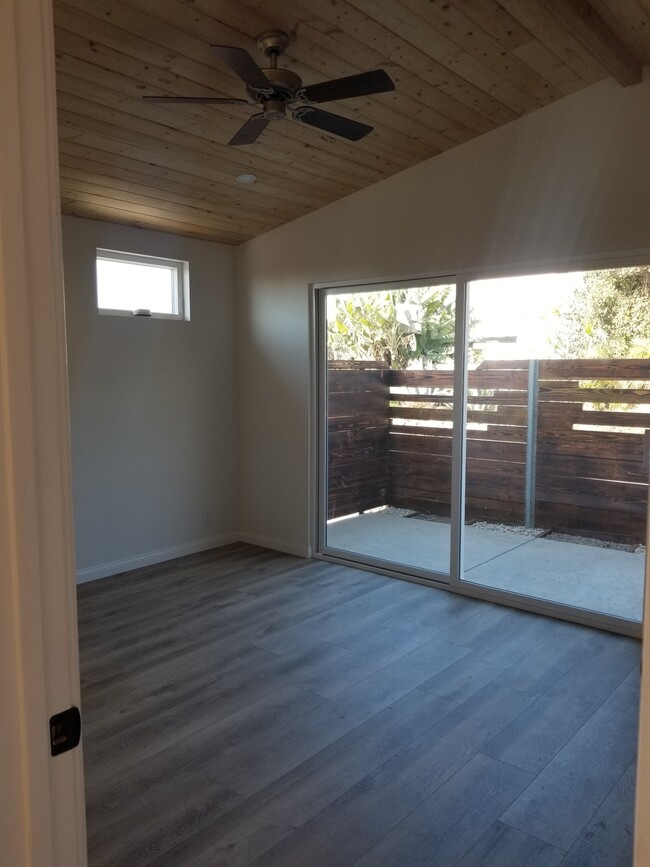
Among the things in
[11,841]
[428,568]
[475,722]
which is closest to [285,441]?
[428,568]

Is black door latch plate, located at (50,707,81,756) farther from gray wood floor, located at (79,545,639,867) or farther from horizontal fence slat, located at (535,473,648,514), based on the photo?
horizontal fence slat, located at (535,473,648,514)

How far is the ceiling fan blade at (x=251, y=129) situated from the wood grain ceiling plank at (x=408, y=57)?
49cm

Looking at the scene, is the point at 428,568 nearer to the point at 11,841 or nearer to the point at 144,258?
the point at 144,258

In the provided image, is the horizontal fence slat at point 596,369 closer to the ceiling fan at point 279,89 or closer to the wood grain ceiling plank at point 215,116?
the wood grain ceiling plank at point 215,116

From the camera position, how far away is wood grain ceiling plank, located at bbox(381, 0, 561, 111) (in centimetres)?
290

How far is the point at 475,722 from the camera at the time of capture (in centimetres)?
288

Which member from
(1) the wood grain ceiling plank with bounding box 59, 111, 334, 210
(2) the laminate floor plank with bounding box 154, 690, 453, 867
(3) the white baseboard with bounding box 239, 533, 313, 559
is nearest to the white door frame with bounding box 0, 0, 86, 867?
(2) the laminate floor plank with bounding box 154, 690, 453, 867

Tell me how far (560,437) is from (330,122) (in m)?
2.33

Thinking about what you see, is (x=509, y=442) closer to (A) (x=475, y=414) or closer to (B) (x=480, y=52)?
(A) (x=475, y=414)

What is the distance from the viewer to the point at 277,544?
5551 millimetres

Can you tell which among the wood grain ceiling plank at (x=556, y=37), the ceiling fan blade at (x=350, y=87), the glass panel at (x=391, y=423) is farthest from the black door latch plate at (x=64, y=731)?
the glass panel at (x=391, y=423)

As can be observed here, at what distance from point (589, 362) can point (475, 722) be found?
7.23 ft

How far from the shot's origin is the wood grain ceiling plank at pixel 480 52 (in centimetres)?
290

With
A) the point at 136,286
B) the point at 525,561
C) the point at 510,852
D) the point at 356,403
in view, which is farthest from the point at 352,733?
the point at 136,286
